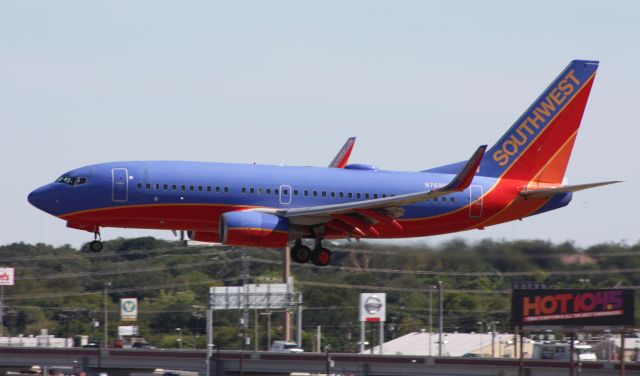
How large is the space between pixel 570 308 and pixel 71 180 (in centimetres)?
4040

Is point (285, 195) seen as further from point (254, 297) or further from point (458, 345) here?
point (254, 297)

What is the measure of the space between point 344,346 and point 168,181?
88491mm

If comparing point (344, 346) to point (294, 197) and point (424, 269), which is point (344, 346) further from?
point (294, 197)

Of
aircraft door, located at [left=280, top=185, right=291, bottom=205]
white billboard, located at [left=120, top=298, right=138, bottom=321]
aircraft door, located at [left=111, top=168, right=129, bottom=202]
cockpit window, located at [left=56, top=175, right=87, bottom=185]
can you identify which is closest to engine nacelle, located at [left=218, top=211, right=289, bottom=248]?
aircraft door, located at [left=280, top=185, right=291, bottom=205]

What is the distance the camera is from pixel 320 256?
51812 millimetres

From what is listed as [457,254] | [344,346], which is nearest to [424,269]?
[457,254]

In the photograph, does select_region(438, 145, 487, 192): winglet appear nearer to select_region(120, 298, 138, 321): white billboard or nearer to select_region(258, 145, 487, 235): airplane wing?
select_region(258, 145, 487, 235): airplane wing

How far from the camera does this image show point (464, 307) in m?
124

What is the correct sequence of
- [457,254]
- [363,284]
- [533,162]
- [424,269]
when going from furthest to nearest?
[363,284] < [424,269] < [457,254] < [533,162]

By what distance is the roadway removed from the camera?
7812 cm

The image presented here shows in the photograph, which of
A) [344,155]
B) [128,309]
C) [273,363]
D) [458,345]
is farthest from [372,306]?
[344,155]

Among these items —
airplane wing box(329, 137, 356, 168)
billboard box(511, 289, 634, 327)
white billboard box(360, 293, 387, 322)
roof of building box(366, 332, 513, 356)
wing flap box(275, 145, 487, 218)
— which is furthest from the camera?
roof of building box(366, 332, 513, 356)

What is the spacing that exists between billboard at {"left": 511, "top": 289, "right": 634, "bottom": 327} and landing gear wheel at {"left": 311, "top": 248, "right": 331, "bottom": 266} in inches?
1097

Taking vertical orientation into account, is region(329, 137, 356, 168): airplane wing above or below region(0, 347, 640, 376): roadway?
above
